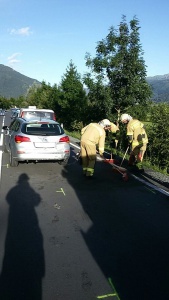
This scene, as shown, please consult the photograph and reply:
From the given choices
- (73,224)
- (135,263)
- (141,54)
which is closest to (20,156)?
A: (73,224)

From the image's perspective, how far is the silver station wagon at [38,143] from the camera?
909cm

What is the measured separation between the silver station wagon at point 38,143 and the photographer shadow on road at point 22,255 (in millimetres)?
2965

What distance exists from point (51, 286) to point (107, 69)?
15.0 m

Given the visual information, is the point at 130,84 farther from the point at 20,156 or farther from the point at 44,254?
the point at 44,254

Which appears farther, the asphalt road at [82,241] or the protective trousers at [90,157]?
the protective trousers at [90,157]

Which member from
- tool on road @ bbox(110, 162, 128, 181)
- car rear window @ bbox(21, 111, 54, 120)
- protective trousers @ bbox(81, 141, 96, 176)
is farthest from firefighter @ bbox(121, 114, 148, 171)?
car rear window @ bbox(21, 111, 54, 120)

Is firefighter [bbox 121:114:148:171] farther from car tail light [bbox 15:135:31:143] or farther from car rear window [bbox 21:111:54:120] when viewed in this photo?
car rear window [bbox 21:111:54:120]

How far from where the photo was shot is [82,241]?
4520mm

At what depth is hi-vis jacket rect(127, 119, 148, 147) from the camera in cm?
948

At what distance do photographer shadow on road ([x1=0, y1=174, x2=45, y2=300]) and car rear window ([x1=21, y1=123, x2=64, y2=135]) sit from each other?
3.46 meters

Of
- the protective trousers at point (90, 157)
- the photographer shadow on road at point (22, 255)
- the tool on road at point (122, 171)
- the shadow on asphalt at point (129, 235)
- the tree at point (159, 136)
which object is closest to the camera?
the photographer shadow on road at point (22, 255)

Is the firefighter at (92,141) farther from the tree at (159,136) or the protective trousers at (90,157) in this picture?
the tree at (159,136)

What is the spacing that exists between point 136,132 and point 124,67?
26.9 ft

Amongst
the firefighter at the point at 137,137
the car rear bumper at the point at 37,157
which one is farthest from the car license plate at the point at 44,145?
the firefighter at the point at 137,137
